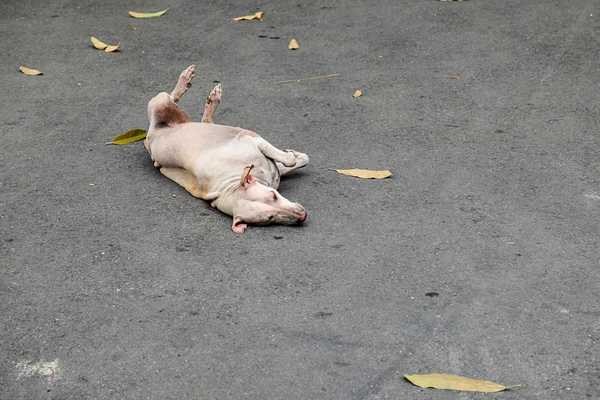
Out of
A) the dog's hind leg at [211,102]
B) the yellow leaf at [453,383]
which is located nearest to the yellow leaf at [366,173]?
the dog's hind leg at [211,102]

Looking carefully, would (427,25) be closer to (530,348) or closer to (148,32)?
(148,32)

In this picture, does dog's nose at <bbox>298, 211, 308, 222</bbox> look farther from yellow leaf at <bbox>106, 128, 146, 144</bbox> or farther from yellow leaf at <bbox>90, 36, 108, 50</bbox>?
yellow leaf at <bbox>90, 36, 108, 50</bbox>

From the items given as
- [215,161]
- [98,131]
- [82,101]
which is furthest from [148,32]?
[215,161]

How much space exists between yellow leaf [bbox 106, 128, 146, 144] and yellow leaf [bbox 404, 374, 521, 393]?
11.3 feet

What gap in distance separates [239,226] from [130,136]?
5.69ft

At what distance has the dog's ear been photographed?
5457 mm

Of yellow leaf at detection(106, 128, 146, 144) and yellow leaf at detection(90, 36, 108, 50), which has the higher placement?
yellow leaf at detection(106, 128, 146, 144)

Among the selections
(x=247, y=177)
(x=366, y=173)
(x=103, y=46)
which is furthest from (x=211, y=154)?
(x=103, y=46)

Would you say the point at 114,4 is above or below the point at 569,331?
below

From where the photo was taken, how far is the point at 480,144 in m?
6.61

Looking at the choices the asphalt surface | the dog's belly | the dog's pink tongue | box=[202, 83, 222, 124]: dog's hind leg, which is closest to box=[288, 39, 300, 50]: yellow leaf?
the asphalt surface

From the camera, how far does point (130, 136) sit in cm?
680

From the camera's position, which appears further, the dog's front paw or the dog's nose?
the dog's front paw

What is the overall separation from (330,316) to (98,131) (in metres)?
3.09
